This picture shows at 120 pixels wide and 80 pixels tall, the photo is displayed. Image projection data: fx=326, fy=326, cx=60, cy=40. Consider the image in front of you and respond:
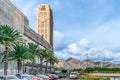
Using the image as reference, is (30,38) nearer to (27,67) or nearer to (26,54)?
(27,67)

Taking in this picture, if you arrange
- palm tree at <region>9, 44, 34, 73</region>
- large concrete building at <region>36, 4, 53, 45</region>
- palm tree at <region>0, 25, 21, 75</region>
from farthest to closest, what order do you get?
large concrete building at <region>36, 4, 53, 45</region> → palm tree at <region>9, 44, 34, 73</region> → palm tree at <region>0, 25, 21, 75</region>

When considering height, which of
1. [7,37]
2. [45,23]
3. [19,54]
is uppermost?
[45,23]

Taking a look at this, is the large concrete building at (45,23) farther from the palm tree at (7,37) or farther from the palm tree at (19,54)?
the palm tree at (7,37)

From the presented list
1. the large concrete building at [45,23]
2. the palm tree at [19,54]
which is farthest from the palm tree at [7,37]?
the large concrete building at [45,23]

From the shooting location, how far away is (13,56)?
65.4 m

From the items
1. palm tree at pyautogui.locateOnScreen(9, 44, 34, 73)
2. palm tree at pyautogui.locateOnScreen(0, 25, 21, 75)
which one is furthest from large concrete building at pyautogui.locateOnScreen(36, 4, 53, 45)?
palm tree at pyautogui.locateOnScreen(0, 25, 21, 75)

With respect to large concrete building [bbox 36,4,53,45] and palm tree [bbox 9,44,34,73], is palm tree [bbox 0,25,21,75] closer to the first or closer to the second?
palm tree [bbox 9,44,34,73]

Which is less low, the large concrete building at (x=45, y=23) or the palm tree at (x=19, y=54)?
the large concrete building at (x=45, y=23)

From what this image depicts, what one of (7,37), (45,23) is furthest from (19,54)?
(45,23)

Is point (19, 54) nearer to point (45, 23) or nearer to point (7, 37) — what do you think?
point (7, 37)

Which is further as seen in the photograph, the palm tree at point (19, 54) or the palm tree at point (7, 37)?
the palm tree at point (19, 54)

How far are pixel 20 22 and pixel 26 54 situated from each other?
21329 mm

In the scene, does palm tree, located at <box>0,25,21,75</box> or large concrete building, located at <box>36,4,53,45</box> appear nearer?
palm tree, located at <box>0,25,21,75</box>

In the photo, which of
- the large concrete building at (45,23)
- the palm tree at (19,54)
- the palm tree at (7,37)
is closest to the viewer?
the palm tree at (7,37)
